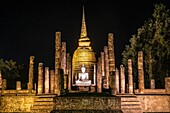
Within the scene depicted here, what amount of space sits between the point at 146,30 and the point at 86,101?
49.0 ft

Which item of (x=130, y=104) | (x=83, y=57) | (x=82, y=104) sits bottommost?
(x=130, y=104)

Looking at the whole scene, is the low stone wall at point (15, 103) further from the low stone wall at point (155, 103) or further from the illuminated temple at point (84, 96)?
the low stone wall at point (155, 103)

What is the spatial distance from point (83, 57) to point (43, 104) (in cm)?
1337

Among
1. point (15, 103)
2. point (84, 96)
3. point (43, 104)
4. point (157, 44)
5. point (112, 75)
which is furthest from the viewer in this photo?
point (157, 44)

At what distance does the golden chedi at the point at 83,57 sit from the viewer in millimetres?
33188

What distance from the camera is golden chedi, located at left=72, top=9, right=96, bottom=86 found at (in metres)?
33.2

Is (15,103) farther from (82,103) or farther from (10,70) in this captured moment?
(10,70)

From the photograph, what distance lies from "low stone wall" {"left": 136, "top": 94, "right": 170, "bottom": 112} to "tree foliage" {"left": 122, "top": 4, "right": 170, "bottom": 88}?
466 centimetres

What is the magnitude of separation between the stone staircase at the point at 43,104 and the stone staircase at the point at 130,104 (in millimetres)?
3944

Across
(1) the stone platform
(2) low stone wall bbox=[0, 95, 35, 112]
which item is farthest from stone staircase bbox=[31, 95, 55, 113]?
(1) the stone platform

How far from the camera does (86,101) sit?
15195mm

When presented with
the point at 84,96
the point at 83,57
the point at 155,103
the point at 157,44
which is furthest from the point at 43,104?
the point at 83,57

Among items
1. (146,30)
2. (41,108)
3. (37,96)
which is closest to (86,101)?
(41,108)

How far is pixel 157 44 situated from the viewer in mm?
27188
